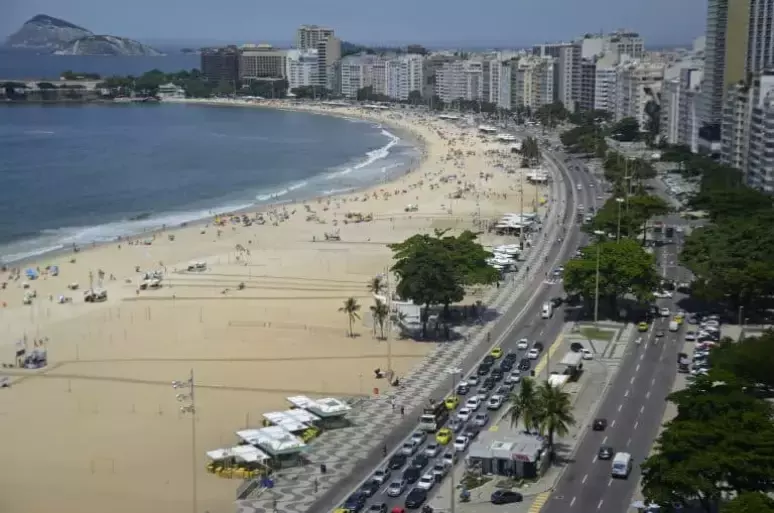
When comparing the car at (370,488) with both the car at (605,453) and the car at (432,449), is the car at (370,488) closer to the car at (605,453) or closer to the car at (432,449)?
the car at (432,449)

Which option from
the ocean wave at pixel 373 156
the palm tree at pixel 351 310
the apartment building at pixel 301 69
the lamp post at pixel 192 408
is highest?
the apartment building at pixel 301 69

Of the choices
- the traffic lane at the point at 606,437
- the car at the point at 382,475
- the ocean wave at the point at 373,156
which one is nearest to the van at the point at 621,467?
the traffic lane at the point at 606,437

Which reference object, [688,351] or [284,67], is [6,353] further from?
[284,67]

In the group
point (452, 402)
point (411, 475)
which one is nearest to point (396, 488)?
point (411, 475)

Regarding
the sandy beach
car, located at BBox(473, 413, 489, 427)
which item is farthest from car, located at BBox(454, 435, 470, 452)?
the sandy beach

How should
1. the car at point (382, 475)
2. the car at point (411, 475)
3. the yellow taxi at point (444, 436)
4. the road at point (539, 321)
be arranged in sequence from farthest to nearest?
the yellow taxi at point (444, 436) → the car at point (382, 475) → the car at point (411, 475) → the road at point (539, 321)

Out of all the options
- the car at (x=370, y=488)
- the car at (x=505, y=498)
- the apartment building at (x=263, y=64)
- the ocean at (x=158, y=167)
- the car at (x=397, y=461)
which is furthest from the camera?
the apartment building at (x=263, y=64)

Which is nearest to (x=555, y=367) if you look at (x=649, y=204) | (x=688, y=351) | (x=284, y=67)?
(x=688, y=351)
